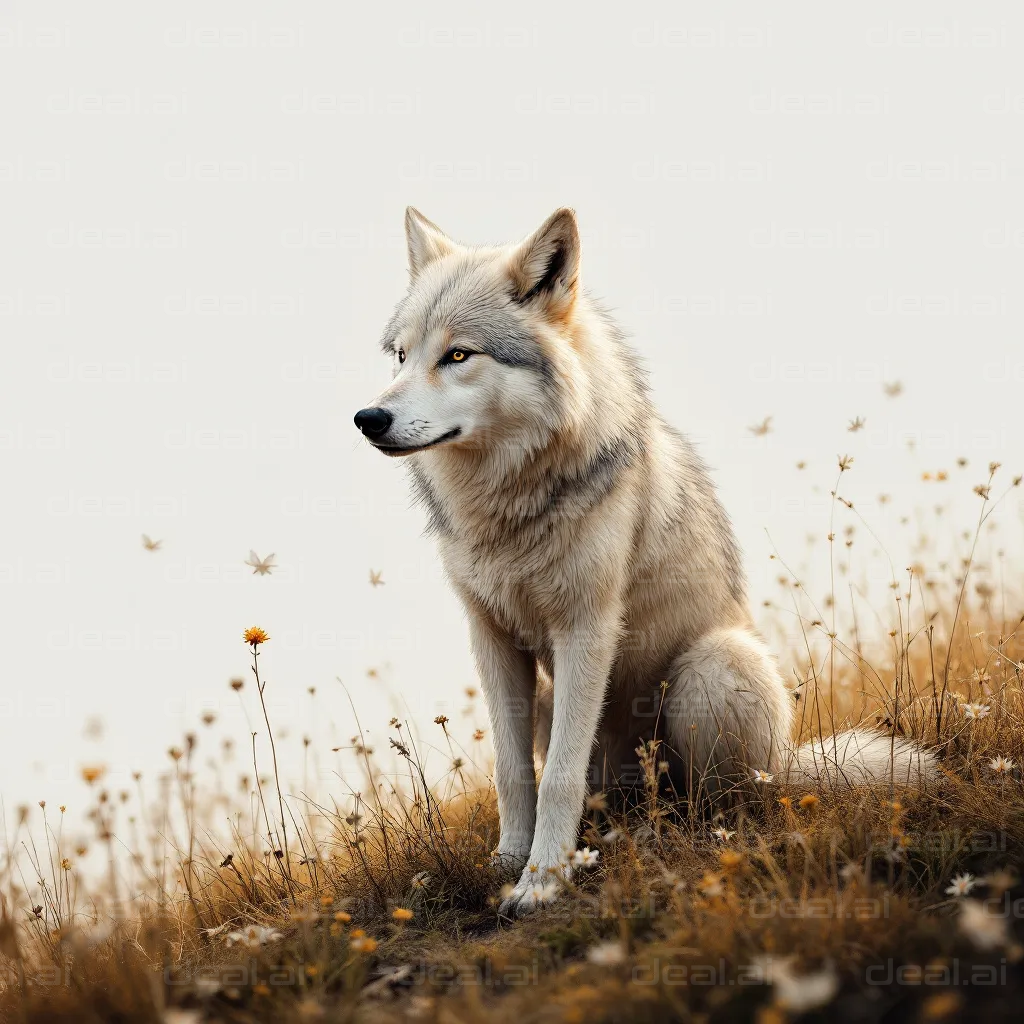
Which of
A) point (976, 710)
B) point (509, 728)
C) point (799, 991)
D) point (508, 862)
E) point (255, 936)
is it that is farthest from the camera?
point (509, 728)

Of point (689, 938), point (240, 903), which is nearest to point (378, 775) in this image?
point (240, 903)

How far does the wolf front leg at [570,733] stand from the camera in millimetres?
3744

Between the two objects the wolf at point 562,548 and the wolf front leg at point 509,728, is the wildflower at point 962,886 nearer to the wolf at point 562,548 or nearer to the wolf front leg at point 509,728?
the wolf at point 562,548

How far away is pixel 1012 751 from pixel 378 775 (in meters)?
2.81

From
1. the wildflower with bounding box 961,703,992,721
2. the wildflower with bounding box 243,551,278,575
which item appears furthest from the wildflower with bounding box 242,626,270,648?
the wildflower with bounding box 961,703,992,721

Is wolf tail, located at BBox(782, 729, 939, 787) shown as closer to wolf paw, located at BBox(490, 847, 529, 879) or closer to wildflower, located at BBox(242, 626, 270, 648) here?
wolf paw, located at BBox(490, 847, 529, 879)

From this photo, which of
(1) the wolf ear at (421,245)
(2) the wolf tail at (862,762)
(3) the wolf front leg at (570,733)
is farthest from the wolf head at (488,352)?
(2) the wolf tail at (862,762)

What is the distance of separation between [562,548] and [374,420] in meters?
0.94

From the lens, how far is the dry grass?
2.14 metres

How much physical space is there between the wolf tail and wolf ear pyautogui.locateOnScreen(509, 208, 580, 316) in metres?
2.20

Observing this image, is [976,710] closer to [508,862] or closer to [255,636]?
[508,862]

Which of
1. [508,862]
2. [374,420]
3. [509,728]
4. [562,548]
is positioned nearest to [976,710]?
[562,548]

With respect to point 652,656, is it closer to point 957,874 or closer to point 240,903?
point 957,874

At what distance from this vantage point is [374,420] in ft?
11.7
